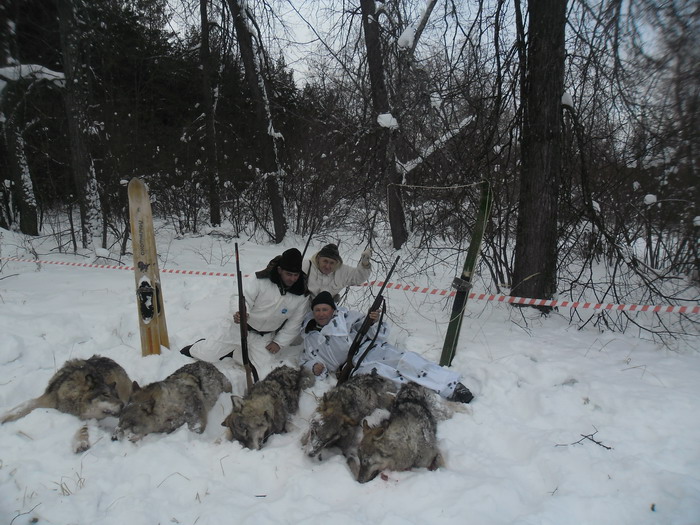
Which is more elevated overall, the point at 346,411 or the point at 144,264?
the point at 144,264

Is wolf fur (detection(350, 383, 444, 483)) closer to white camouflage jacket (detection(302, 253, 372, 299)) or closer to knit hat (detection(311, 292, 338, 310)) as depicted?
knit hat (detection(311, 292, 338, 310))

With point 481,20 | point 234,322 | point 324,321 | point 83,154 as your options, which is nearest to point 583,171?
point 481,20

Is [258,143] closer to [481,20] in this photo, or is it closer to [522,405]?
[481,20]

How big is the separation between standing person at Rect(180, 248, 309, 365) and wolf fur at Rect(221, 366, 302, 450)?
921 mm

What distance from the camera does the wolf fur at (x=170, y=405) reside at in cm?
338

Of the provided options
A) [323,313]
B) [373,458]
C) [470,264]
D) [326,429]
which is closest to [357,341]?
[323,313]

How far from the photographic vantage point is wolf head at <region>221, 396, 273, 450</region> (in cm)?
340

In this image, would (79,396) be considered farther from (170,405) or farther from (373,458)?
(373,458)

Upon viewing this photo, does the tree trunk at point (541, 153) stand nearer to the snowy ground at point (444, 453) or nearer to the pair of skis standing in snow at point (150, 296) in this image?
the snowy ground at point (444, 453)

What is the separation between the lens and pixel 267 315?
195 inches

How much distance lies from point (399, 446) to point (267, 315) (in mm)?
2380

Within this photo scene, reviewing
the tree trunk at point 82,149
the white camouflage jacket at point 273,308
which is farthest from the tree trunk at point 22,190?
the white camouflage jacket at point 273,308

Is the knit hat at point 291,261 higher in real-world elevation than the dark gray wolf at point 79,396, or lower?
higher

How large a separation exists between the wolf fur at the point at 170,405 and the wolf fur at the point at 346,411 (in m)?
1.03
